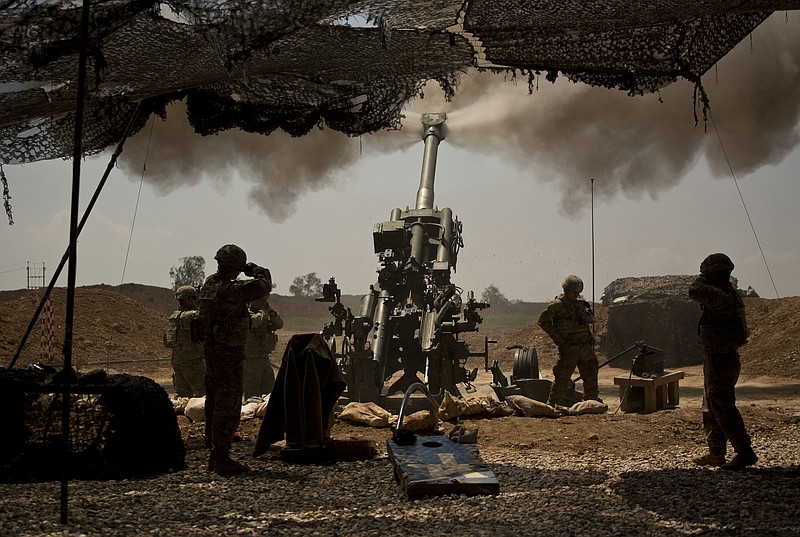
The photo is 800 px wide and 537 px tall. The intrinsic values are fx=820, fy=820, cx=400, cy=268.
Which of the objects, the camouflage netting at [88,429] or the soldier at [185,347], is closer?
the camouflage netting at [88,429]

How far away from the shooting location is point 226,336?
6086 millimetres

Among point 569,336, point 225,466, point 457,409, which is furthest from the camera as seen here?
point 569,336

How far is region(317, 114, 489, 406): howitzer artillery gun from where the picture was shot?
34.1 feet

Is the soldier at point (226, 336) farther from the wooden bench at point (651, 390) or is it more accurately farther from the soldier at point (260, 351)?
the wooden bench at point (651, 390)

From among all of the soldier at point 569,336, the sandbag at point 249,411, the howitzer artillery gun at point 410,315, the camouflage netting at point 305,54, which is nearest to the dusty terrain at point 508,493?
the sandbag at point 249,411

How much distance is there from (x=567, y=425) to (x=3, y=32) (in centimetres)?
594

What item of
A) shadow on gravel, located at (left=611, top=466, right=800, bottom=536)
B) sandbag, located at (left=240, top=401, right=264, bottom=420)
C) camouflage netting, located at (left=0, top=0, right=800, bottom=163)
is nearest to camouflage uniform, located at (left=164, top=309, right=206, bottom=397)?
sandbag, located at (left=240, top=401, right=264, bottom=420)

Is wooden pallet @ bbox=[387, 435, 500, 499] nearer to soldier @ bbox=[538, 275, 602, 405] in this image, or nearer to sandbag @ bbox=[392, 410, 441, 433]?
sandbag @ bbox=[392, 410, 441, 433]

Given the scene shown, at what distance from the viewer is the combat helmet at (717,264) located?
5926 millimetres

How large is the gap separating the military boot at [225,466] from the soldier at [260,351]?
4832 millimetres

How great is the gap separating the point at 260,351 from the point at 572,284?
4194mm

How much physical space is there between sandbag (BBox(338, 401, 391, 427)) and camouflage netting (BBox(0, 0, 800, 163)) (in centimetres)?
286

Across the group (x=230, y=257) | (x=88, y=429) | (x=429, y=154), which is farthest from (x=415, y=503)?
(x=429, y=154)

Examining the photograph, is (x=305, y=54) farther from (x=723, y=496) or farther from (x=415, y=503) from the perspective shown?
(x=723, y=496)
